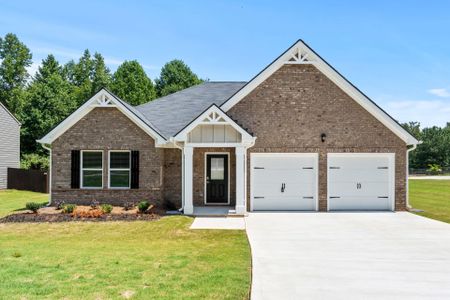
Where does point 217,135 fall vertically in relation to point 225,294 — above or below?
above

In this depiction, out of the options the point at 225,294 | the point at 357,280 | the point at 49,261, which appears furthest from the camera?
the point at 49,261

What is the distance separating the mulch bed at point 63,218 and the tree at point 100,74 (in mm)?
43471

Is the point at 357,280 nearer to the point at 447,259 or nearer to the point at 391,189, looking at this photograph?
the point at 447,259

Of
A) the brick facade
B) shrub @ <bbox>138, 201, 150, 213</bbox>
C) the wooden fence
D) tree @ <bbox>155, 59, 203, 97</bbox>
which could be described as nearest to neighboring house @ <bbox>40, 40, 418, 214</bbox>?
the brick facade

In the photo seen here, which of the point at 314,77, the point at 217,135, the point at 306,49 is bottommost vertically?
the point at 217,135

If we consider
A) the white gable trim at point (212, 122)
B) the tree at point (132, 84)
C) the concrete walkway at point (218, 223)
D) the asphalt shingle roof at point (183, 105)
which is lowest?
the concrete walkway at point (218, 223)

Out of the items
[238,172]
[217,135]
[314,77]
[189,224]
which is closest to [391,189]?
[314,77]

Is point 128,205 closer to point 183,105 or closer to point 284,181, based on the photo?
point 284,181

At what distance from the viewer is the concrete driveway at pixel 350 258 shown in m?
6.09

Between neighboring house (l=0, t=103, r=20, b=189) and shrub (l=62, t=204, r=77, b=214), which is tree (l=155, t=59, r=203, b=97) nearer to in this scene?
neighboring house (l=0, t=103, r=20, b=189)

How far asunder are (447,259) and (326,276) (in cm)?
329

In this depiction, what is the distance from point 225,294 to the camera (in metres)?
5.66

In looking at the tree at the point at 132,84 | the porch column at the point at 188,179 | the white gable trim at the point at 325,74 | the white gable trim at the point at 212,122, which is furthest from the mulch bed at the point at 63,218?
the tree at the point at 132,84

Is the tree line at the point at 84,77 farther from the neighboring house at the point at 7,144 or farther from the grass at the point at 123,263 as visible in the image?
the grass at the point at 123,263
